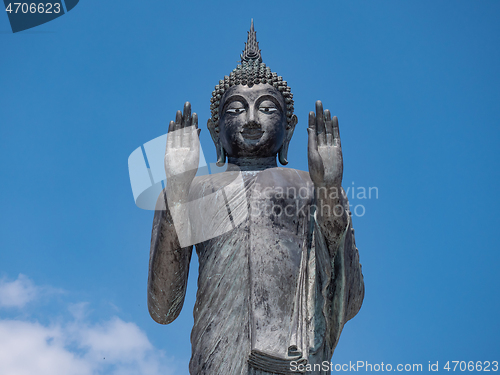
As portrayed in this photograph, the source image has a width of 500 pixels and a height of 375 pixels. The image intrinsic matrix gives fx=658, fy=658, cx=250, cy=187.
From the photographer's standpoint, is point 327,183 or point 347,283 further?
point 347,283

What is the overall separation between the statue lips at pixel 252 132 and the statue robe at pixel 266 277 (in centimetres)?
45

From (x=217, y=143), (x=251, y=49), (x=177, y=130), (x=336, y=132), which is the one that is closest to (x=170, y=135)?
(x=177, y=130)

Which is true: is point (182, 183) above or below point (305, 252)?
above

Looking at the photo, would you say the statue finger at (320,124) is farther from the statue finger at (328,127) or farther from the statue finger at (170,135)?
the statue finger at (170,135)

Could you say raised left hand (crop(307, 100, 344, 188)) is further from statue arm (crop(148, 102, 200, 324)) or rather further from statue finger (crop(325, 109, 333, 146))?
statue arm (crop(148, 102, 200, 324))

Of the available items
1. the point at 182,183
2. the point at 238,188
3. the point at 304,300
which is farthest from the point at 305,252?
the point at 182,183

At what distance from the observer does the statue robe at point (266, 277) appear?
6312 mm

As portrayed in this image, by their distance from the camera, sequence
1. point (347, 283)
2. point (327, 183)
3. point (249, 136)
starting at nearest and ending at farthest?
point (327, 183) < point (347, 283) < point (249, 136)

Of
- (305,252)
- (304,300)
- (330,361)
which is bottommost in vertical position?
(330,361)

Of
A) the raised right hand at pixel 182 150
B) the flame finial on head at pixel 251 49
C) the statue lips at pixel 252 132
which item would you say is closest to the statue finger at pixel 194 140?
the raised right hand at pixel 182 150

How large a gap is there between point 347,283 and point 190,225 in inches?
70.1

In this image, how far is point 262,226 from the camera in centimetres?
675

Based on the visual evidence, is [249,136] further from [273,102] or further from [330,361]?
[330,361]

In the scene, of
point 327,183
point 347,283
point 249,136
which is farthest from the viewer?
point 249,136
